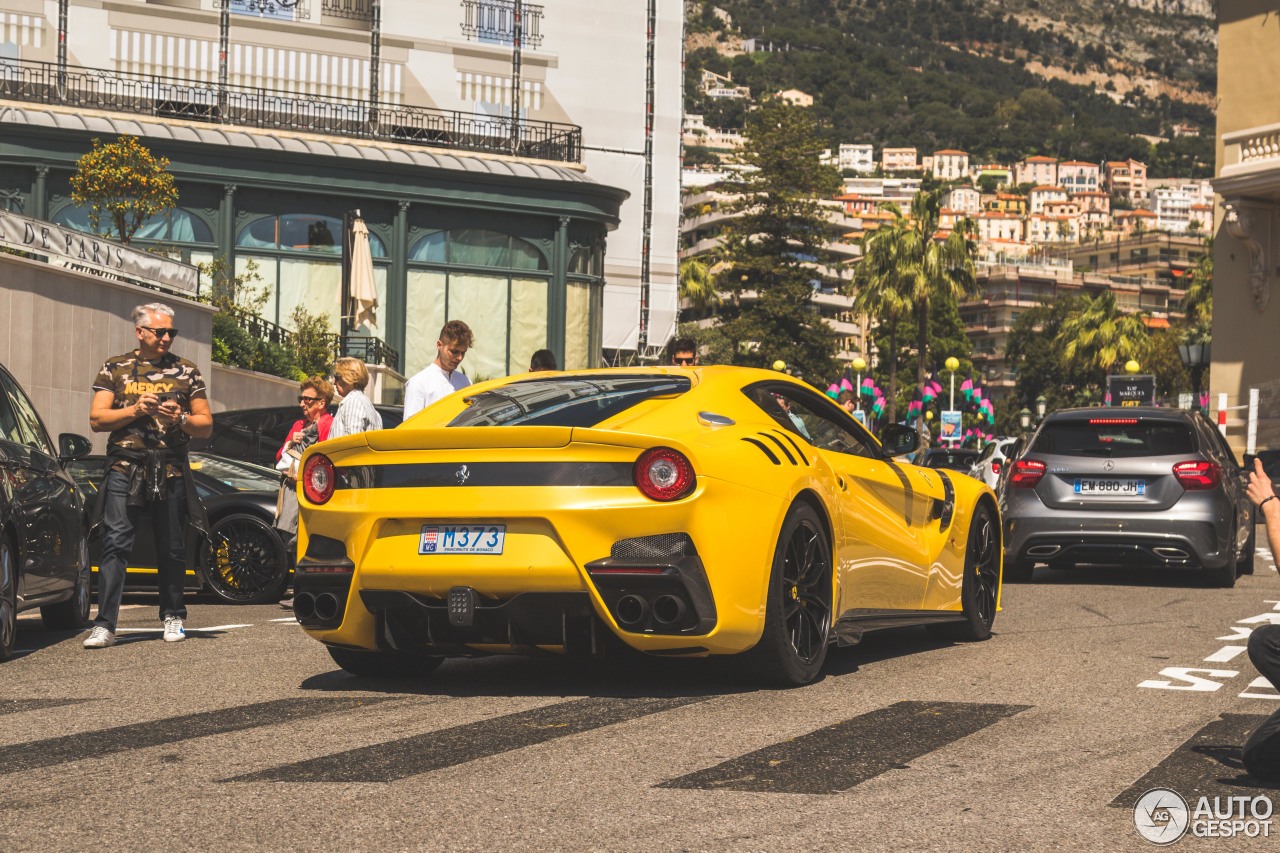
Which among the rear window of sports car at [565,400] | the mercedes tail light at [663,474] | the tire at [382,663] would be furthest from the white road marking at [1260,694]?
the tire at [382,663]

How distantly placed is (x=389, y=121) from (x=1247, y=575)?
1360 inches

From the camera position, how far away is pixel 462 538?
23.1ft

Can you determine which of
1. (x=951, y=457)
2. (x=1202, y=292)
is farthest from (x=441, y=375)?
(x=1202, y=292)

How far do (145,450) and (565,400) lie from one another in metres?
2.96

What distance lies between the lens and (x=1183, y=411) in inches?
581

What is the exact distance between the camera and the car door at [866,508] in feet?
26.8

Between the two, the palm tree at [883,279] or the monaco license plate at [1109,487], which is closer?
the monaco license plate at [1109,487]

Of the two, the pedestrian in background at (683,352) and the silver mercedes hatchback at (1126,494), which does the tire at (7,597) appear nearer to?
the pedestrian in background at (683,352)

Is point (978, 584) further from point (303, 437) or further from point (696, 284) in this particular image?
point (696, 284)

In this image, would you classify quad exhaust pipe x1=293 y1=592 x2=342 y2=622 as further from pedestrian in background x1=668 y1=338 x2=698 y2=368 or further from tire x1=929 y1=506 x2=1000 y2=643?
pedestrian in background x1=668 y1=338 x2=698 y2=368

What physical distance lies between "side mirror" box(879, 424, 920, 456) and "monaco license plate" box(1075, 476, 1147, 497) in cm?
596

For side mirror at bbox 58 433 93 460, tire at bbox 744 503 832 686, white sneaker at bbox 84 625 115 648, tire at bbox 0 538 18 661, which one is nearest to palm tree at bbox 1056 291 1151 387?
side mirror at bbox 58 433 93 460

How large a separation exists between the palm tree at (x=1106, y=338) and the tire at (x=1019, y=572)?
264 feet

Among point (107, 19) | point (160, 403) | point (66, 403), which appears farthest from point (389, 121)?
point (160, 403)
